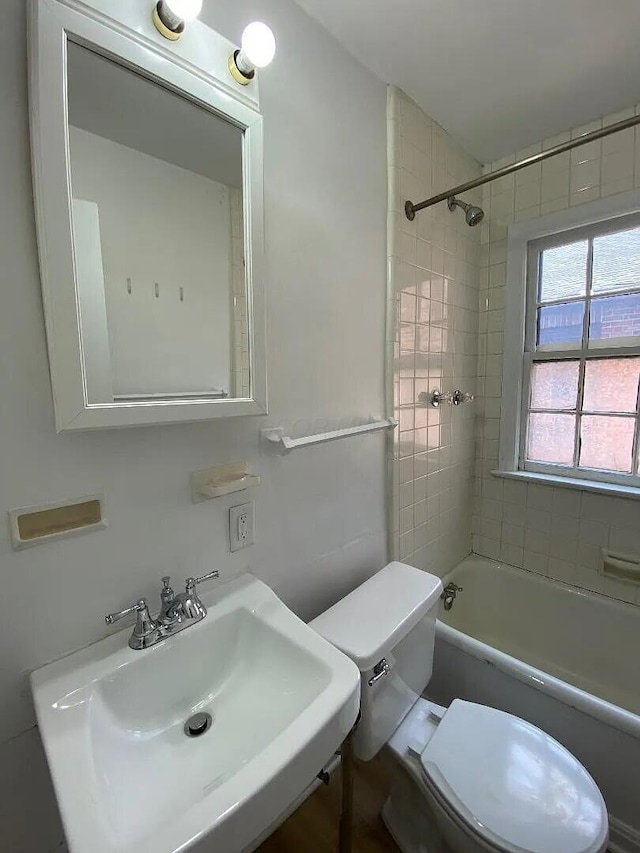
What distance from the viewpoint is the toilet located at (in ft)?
2.75

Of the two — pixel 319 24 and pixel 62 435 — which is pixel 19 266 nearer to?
pixel 62 435

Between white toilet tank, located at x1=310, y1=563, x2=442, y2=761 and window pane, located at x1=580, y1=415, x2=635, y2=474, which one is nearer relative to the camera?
white toilet tank, located at x1=310, y1=563, x2=442, y2=761

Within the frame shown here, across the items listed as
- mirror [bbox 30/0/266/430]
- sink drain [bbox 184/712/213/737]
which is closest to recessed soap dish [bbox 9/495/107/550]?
mirror [bbox 30/0/266/430]

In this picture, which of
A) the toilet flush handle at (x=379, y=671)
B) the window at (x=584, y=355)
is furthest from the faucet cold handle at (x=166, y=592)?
the window at (x=584, y=355)

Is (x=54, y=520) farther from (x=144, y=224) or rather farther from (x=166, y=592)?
(x=144, y=224)

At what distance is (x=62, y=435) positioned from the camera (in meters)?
0.74

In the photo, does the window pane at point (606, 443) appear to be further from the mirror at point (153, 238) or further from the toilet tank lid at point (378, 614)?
the mirror at point (153, 238)

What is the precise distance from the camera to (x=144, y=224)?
2.69 feet

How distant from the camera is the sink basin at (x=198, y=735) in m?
0.51

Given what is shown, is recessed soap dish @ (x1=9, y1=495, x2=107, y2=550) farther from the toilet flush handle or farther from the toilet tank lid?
the toilet flush handle

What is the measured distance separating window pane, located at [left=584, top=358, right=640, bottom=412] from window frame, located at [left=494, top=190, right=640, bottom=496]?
0.11 ft

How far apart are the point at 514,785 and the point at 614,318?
183 cm

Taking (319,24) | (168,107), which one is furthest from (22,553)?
(319,24)

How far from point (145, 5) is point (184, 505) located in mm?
1036
